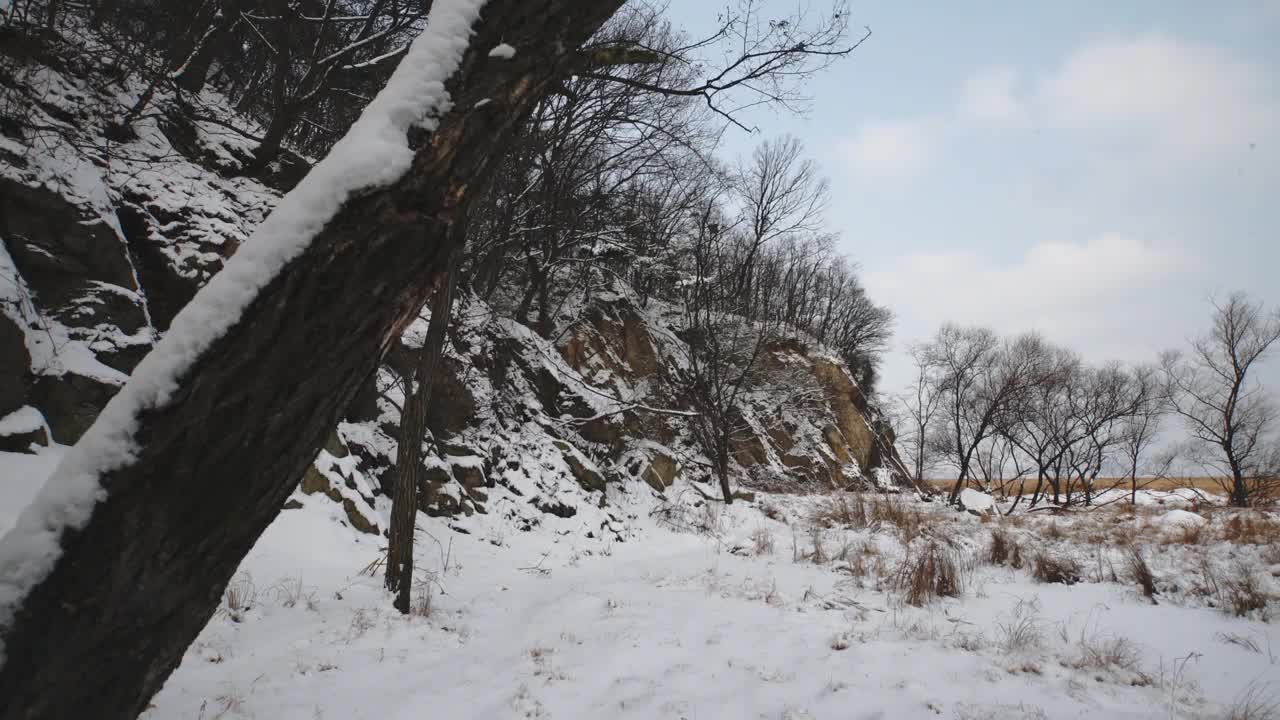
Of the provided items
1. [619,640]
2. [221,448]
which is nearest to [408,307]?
[221,448]

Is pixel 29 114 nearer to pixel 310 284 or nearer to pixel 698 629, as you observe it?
pixel 310 284

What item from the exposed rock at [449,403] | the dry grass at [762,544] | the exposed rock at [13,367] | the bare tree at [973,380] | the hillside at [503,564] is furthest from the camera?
the bare tree at [973,380]

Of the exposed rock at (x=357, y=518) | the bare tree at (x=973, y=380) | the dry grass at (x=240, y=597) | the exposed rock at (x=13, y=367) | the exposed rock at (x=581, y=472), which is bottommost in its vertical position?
the exposed rock at (x=357, y=518)

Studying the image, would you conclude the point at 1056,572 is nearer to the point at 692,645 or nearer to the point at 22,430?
the point at 692,645

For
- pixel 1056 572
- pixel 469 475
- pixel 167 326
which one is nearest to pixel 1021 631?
pixel 1056 572

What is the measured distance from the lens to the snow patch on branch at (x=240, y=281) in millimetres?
1108

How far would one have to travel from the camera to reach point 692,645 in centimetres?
372

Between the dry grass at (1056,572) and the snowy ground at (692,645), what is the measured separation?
130mm

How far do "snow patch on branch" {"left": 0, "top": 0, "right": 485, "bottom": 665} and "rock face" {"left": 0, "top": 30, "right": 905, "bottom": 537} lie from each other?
168 inches

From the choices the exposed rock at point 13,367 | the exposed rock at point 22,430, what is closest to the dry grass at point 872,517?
the exposed rock at point 22,430

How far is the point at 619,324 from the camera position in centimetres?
1586

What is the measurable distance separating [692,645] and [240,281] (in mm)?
3628

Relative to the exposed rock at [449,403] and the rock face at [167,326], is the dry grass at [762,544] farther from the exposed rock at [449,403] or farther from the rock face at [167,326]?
the exposed rock at [449,403]

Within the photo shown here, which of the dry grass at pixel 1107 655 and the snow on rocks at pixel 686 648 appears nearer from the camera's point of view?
the snow on rocks at pixel 686 648
